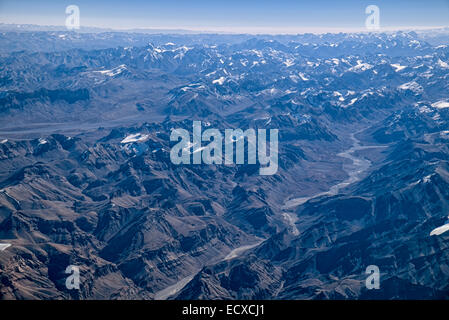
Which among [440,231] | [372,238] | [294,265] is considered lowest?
[294,265]

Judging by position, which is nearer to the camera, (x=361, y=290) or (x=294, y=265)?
(x=361, y=290)
